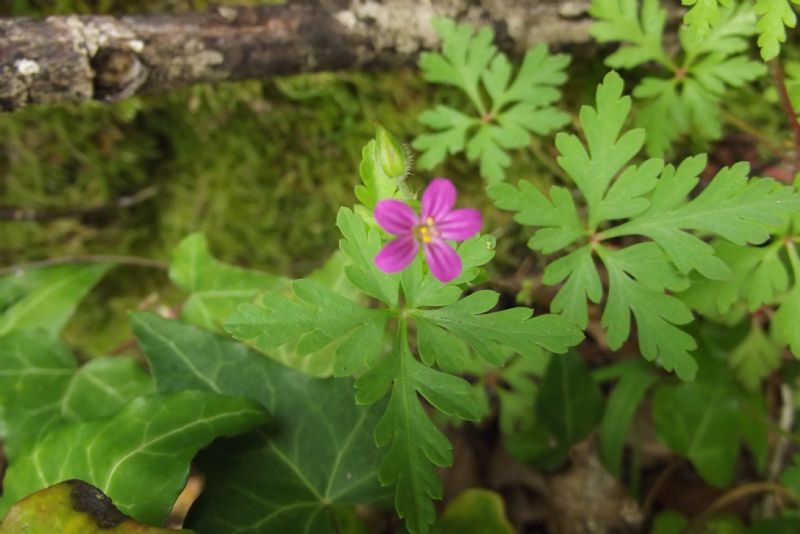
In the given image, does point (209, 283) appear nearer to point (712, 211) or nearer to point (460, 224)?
point (460, 224)

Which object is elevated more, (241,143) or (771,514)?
(241,143)

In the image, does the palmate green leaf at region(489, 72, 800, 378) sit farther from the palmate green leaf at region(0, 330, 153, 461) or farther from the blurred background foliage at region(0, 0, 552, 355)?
the palmate green leaf at region(0, 330, 153, 461)

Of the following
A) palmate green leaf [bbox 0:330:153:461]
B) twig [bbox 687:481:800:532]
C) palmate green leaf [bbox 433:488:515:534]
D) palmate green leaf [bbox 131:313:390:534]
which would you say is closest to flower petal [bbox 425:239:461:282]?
palmate green leaf [bbox 131:313:390:534]

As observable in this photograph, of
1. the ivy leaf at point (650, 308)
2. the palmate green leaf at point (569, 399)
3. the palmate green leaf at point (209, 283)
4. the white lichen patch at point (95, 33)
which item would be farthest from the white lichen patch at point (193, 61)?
the palmate green leaf at point (569, 399)

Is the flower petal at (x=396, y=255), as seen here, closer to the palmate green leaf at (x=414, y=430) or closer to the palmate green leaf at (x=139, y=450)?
the palmate green leaf at (x=414, y=430)

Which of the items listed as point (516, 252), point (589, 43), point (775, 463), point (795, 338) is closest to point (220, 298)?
point (516, 252)

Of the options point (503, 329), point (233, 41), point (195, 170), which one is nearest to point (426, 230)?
point (503, 329)

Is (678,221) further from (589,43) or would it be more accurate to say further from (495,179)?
(589,43)
